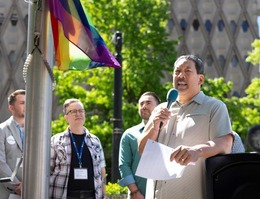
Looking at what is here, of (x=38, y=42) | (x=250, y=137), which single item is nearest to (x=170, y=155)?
(x=250, y=137)

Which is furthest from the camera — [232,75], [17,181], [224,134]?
[232,75]

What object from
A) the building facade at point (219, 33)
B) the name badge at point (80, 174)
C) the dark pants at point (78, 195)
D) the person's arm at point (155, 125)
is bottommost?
the dark pants at point (78, 195)

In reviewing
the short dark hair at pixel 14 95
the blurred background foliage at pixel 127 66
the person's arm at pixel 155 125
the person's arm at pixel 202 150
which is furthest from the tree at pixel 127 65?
the person's arm at pixel 202 150

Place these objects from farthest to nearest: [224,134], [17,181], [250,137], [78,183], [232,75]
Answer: [232,75], [78,183], [17,181], [224,134], [250,137]

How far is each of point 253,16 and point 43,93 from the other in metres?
50.8

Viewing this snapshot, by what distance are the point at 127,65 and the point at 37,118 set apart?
65.8 feet

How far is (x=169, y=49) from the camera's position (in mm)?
25016

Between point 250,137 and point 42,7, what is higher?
point 42,7

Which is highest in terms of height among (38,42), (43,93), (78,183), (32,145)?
(38,42)

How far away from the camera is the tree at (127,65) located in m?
23.0

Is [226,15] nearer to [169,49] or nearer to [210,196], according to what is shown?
[169,49]

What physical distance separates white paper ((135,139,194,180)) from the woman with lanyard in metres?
2.26

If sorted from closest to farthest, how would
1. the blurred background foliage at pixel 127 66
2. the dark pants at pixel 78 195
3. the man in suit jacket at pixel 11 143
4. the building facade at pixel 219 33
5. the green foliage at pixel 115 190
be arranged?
the man in suit jacket at pixel 11 143 < the dark pants at pixel 78 195 < the green foliage at pixel 115 190 < the blurred background foliage at pixel 127 66 < the building facade at pixel 219 33

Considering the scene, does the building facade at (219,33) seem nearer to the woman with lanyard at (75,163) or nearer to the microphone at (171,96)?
the woman with lanyard at (75,163)
